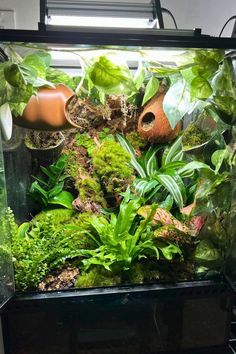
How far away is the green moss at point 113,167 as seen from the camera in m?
1.18

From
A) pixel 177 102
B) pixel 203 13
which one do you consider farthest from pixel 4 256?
pixel 203 13

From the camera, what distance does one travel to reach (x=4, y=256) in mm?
854

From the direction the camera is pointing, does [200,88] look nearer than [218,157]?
Yes

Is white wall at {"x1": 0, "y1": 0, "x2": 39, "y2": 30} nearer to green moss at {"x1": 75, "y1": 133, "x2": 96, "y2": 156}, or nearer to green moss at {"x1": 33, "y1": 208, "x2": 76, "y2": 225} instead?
green moss at {"x1": 75, "y1": 133, "x2": 96, "y2": 156}

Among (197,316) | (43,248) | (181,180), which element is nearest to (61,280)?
(43,248)

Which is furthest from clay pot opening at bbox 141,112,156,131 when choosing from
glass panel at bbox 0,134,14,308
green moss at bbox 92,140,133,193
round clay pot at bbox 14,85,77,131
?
glass panel at bbox 0,134,14,308

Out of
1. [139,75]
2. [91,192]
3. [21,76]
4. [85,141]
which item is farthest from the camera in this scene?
[85,141]

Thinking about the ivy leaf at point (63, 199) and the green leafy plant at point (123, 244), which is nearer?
the green leafy plant at point (123, 244)

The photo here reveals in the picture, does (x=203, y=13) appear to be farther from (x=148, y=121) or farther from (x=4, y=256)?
(x=4, y=256)

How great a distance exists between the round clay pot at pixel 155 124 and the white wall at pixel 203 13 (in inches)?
15.5

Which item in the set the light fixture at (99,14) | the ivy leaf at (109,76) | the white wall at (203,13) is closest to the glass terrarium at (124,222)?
the ivy leaf at (109,76)

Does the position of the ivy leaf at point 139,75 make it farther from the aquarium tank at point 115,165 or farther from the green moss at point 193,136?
the green moss at point 193,136

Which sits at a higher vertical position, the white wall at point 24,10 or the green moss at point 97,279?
the white wall at point 24,10

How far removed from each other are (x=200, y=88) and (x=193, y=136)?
28 cm
